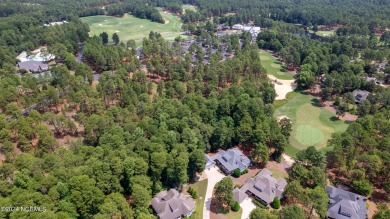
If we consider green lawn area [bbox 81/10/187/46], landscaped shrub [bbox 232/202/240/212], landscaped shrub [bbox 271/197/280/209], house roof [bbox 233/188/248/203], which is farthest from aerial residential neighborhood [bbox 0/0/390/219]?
green lawn area [bbox 81/10/187/46]

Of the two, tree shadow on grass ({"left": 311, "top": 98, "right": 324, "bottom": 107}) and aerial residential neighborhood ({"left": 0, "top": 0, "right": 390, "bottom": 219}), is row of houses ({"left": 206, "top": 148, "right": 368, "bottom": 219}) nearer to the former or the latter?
aerial residential neighborhood ({"left": 0, "top": 0, "right": 390, "bottom": 219})

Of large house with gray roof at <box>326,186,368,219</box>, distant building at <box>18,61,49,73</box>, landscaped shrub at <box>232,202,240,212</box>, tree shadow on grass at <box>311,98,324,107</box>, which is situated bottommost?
landscaped shrub at <box>232,202,240,212</box>

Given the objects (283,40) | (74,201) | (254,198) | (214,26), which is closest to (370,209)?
(254,198)

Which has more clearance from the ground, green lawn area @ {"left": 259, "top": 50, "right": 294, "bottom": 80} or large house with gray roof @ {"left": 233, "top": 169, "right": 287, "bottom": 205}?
green lawn area @ {"left": 259, "top": 50, "right": 294, "bottom": 80}

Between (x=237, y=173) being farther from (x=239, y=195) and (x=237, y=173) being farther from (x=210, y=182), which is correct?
(x=239, y=195)

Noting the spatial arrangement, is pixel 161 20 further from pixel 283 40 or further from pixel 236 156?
pixel 236 156

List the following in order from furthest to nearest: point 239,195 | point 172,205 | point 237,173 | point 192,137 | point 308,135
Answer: point 308,135
point 192,137
point 237,173
point 239,195
point 172,205

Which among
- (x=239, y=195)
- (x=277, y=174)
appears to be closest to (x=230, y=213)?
(x=239, y=195)
